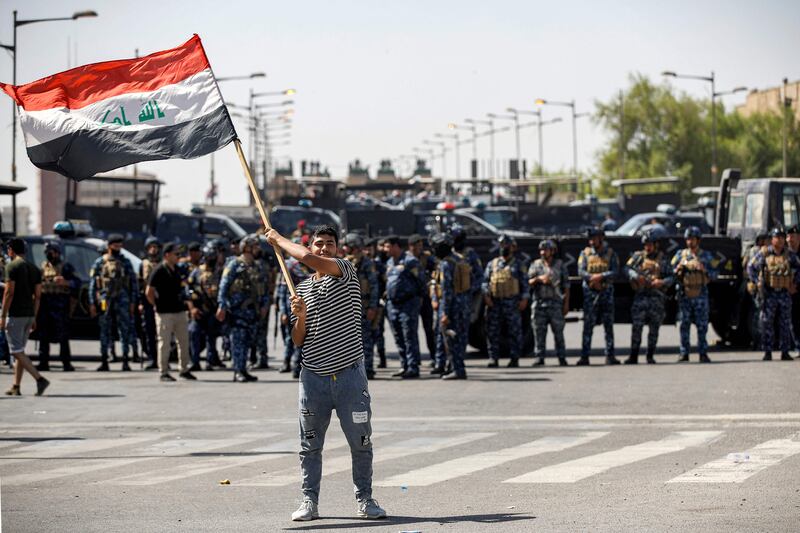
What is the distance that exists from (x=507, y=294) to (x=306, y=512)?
1191 centimetres

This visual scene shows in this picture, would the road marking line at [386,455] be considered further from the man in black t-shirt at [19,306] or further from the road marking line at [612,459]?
the man in black t-shirt at [19,306]

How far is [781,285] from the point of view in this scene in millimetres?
20766

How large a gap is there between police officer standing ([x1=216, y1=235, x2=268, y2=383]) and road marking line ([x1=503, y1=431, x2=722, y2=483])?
24.1 feet

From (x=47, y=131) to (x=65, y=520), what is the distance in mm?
3566

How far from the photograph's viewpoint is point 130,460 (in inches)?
482

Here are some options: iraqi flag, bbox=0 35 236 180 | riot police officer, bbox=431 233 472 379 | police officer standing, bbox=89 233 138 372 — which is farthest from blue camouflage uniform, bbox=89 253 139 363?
iraqi flag, bbox=0 35 236 180

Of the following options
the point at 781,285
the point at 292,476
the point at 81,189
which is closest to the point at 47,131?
the point at 292,476

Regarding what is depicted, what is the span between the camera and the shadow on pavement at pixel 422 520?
8938 mm

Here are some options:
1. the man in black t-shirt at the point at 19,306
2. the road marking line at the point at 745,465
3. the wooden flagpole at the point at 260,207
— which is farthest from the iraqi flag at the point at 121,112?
the man in black t-shirt at the point at 19,306

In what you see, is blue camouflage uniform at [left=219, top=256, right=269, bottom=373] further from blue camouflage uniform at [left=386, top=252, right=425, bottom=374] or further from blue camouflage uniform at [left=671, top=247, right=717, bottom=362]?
blue camouflage uniform at [left=671, top=247, right=717, bottom=362]

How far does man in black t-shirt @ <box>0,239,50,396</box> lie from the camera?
17141 mm

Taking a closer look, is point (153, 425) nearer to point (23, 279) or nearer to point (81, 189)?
point (23, 279)

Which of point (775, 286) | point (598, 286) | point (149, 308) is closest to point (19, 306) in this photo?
point (149, 308)

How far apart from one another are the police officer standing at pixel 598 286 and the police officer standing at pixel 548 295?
0.97 ft
